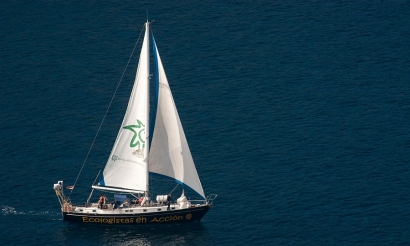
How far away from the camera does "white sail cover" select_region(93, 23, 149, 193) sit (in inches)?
5157

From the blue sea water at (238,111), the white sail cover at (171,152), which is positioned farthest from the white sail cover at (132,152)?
the blue sea water at (238,111)

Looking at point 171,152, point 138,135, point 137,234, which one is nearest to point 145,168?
point 171,152

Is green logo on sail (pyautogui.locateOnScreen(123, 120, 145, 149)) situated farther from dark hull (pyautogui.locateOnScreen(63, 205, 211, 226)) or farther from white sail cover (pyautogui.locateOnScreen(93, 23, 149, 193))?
dark hull (pyautogui.locateOnScreen(63, 205, 211, 226))

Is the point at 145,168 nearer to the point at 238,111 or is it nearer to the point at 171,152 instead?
the point at 171,152

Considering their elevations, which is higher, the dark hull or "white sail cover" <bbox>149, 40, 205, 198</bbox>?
"white sail cover" <bbox>149, 40, 205, 198</bbox>

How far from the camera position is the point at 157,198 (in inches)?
5182

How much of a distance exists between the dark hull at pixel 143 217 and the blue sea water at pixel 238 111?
103cm

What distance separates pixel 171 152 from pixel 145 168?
12.4 ft

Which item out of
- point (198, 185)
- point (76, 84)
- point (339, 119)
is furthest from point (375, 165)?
point (76, 84)

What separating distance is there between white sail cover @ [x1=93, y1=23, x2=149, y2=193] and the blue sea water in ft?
19.0

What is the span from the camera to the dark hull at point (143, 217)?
131 meters

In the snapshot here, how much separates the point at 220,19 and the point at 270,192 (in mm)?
53154

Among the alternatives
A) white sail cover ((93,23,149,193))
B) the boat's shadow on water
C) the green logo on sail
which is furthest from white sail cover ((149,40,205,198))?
the boat's shadow on water

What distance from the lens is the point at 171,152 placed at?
132125mm
